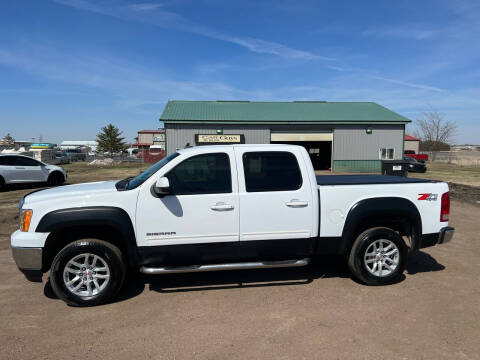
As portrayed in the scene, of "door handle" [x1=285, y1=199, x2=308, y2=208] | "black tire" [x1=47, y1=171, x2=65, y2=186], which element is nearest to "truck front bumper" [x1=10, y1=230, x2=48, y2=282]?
"door handle" [x1=285, y1=199, x2=308, y2=208]

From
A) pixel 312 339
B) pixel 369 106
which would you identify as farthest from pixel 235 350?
pixel 369 106

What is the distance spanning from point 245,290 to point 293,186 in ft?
4.92

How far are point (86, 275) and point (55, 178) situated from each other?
13.2 meters

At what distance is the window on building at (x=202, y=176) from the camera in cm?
408

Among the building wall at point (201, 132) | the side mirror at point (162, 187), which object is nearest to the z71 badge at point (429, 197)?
the side mirror at point (162, 187)

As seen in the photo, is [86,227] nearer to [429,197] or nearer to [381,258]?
[381,258]

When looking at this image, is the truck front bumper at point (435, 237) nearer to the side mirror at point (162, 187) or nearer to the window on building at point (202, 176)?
the window on building at point (202, 176)

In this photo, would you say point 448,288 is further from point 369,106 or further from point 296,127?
point 369,106

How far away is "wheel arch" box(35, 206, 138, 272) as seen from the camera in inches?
149

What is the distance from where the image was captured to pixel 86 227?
3.94 m

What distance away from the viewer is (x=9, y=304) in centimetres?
397

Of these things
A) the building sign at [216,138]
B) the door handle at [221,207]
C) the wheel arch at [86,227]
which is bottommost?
the wheel arch at [86,227]

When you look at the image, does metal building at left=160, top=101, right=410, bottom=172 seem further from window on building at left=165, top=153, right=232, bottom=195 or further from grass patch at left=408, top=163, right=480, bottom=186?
window on building at left=165, top=153, right=232, bottom=195

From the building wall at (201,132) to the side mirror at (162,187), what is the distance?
21.2m
